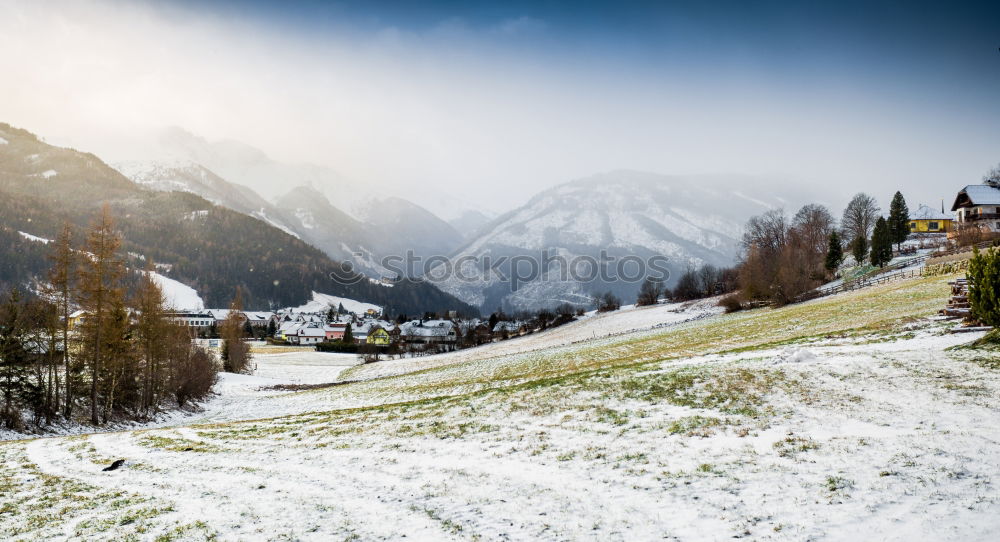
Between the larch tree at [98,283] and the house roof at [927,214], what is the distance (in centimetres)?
15629

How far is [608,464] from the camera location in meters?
12.0

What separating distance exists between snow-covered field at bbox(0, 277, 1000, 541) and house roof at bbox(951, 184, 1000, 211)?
101 metres

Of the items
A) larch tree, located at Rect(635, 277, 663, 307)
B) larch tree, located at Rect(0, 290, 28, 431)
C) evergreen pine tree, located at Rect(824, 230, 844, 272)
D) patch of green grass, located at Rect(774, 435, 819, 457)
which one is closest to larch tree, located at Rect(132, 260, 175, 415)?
larch tree, located at Rect(0, 290, 28, 431)

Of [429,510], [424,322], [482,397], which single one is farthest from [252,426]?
[424,322]

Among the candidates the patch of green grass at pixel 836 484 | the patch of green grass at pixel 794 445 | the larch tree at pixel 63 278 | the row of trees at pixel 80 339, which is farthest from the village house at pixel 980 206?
the larch tree at pixel 63 278

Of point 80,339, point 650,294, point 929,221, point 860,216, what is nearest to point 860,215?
point 860,216

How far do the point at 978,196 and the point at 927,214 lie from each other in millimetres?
33140

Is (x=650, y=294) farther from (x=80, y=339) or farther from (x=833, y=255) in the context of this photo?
(x=80, y=339)

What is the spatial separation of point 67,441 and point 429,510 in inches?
890

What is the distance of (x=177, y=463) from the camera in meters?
16.7

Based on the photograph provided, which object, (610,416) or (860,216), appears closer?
(610,416)

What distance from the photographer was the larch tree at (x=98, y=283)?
93.0 feet

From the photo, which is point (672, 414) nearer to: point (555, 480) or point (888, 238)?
point (555, 480)

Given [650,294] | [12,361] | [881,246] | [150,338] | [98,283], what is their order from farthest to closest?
[650,294] < [881,246] < [150,338] < [98,283] < [12,361]
